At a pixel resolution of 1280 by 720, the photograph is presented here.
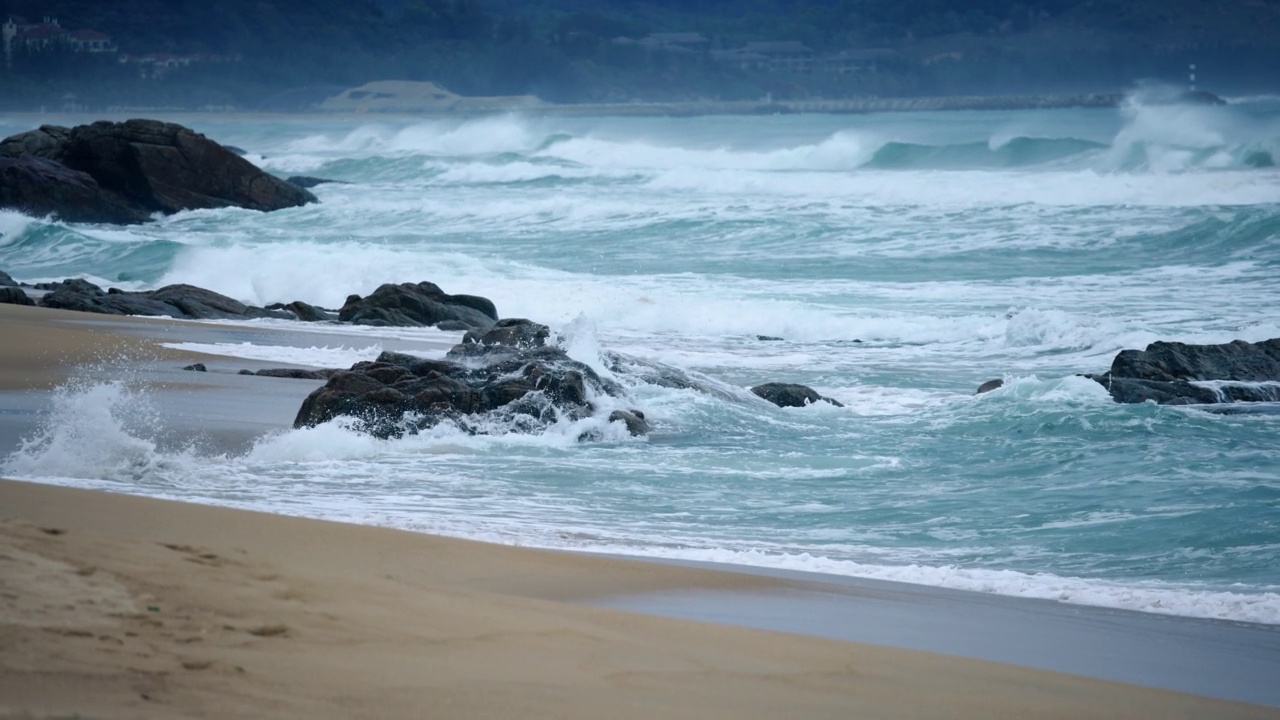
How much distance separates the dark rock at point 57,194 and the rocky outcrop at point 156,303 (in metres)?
10.9

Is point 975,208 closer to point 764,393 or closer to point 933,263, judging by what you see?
point 933,263

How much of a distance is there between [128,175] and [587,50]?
84.2 metres

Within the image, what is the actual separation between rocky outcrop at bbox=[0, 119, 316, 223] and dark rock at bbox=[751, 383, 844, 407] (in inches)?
813

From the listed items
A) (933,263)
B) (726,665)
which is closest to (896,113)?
(933,263)

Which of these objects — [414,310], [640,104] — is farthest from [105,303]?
[640,104]

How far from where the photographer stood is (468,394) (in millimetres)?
8961

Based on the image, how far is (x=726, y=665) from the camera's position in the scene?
13.2 ft

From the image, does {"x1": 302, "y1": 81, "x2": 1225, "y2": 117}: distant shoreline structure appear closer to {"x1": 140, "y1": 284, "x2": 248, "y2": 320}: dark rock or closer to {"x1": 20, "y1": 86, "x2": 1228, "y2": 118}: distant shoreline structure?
{"x1": 20, "y1": 86, "x2": 1228, "y2": 118}: distant shoreline structure

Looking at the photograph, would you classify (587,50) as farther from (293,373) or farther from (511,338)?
(511,338)

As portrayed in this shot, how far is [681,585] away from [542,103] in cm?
10083

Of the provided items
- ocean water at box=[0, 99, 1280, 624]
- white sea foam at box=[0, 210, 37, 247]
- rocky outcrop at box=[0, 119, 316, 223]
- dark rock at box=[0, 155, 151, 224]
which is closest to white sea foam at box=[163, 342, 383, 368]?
ocean water at box=[0, 99, 1280, 624]

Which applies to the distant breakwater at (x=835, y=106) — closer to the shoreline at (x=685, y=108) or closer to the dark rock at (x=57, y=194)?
the shoreline at (x=685, y=108)

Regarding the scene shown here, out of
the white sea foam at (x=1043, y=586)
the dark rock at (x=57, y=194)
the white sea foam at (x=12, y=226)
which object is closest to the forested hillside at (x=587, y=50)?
the dark rock at (x=57, y=194)

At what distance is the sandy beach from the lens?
10.3ft
